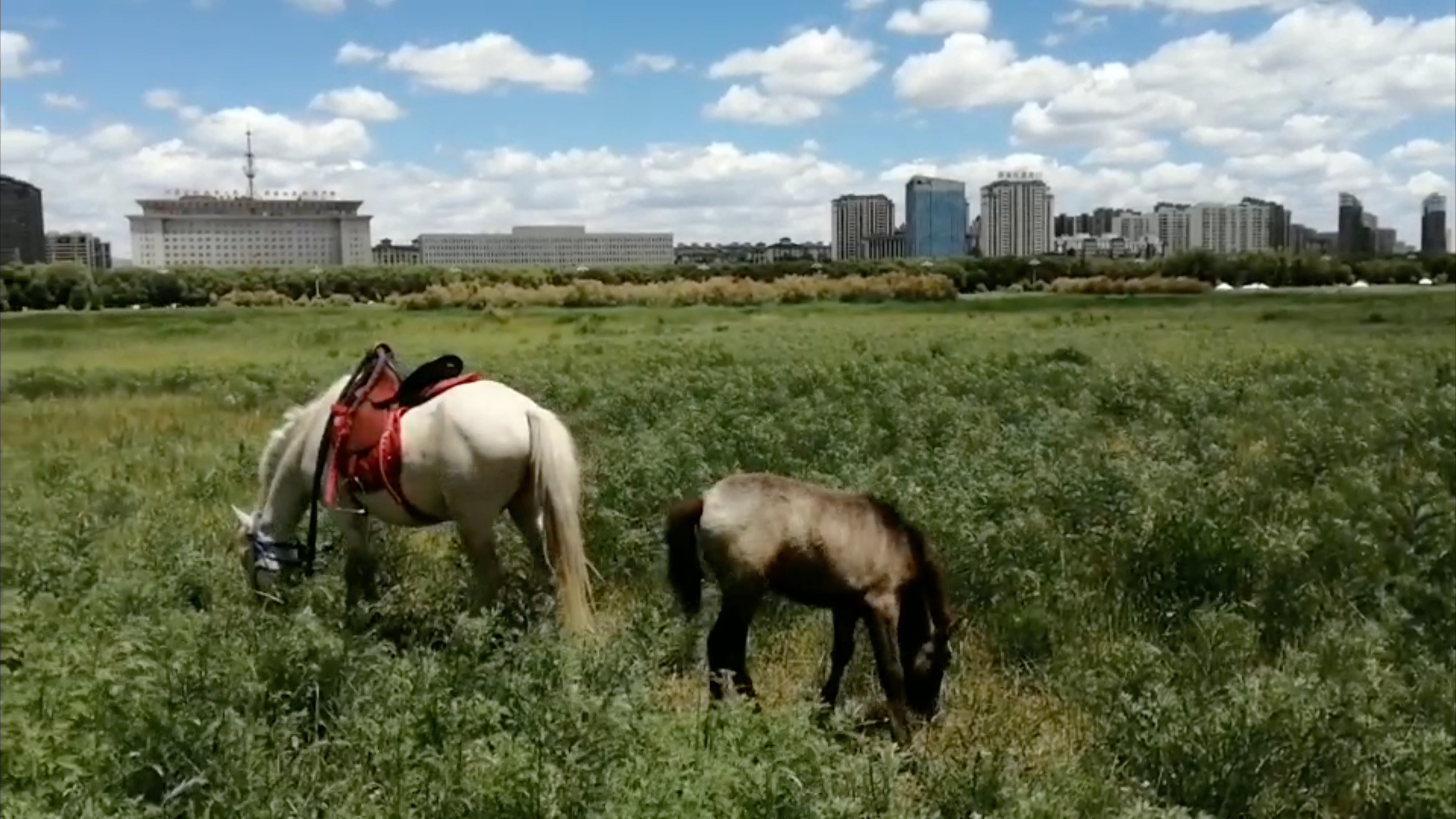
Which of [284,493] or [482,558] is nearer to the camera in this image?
[482,558]

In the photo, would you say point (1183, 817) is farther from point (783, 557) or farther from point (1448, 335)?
point (1448, 335)

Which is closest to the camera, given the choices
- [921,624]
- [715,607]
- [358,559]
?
[921,624]

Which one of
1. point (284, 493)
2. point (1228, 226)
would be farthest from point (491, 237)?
point (1228, 226)

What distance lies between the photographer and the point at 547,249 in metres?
6.53

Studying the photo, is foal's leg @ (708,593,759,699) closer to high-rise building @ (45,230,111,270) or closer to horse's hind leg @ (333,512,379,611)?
horse's hind leg @ (333,512,379,611)

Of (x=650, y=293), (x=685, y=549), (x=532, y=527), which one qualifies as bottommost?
(x=532, y=527)

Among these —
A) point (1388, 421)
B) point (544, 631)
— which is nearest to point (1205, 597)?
point (544, 631)

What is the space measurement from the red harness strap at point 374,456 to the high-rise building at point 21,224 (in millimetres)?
2012

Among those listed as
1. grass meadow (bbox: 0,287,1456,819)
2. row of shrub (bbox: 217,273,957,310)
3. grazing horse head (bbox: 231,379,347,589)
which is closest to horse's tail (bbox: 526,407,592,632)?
grass meadow (bbox: 0,287,1456,819)

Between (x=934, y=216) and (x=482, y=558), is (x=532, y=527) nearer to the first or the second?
(x=482, y=558)

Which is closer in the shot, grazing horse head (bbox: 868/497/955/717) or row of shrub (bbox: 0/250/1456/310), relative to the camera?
grazing horse head (bbox: 868/497/955/717)

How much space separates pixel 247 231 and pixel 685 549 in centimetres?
276

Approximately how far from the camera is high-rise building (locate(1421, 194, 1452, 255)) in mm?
9578

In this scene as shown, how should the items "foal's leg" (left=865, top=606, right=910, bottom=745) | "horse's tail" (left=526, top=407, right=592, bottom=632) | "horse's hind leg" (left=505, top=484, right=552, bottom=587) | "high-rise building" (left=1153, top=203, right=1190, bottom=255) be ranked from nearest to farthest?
"foal's leg" (left=865, top=606, right=910, bottom=745) < "horse's tail" (left=526, top=407, right=592, bottom=632) < "horse's hind leg" (left=505, top=484, right=552, bottom=587) < "high-rise building" (left=1153, top=203, right=1190, bottom=255)
